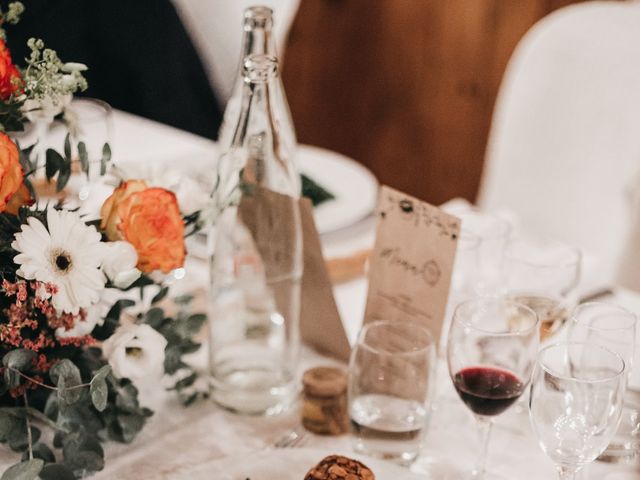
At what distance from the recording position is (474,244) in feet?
3.64

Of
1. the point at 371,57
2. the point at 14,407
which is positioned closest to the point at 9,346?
the point at 14,407

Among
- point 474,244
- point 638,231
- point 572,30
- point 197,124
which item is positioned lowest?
point 197,124

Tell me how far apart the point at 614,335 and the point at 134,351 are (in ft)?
1.54

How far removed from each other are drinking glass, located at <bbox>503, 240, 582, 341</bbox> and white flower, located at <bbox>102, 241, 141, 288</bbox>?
48cm

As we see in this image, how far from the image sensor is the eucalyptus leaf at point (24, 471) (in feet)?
2.68

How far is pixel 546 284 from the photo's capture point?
Result: 114 cm

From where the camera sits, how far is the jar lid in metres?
0.98

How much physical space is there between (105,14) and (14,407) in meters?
1.99

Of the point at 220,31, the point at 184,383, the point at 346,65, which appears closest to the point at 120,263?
the point at 184,383

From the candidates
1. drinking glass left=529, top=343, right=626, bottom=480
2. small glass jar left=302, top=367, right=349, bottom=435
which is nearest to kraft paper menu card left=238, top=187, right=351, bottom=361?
small glass jar left=302, top=367, right=349, bottom=435

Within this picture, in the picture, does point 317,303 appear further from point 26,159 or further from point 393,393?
point 26,159

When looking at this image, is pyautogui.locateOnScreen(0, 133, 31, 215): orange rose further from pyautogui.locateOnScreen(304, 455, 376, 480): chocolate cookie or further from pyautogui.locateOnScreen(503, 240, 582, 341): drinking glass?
pyautogui.locateOnScreen(503, 240, 582, 341): drinking glass

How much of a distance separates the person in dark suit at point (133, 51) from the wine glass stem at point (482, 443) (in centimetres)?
198

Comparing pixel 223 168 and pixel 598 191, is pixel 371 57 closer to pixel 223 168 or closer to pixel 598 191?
pixel 598 191
